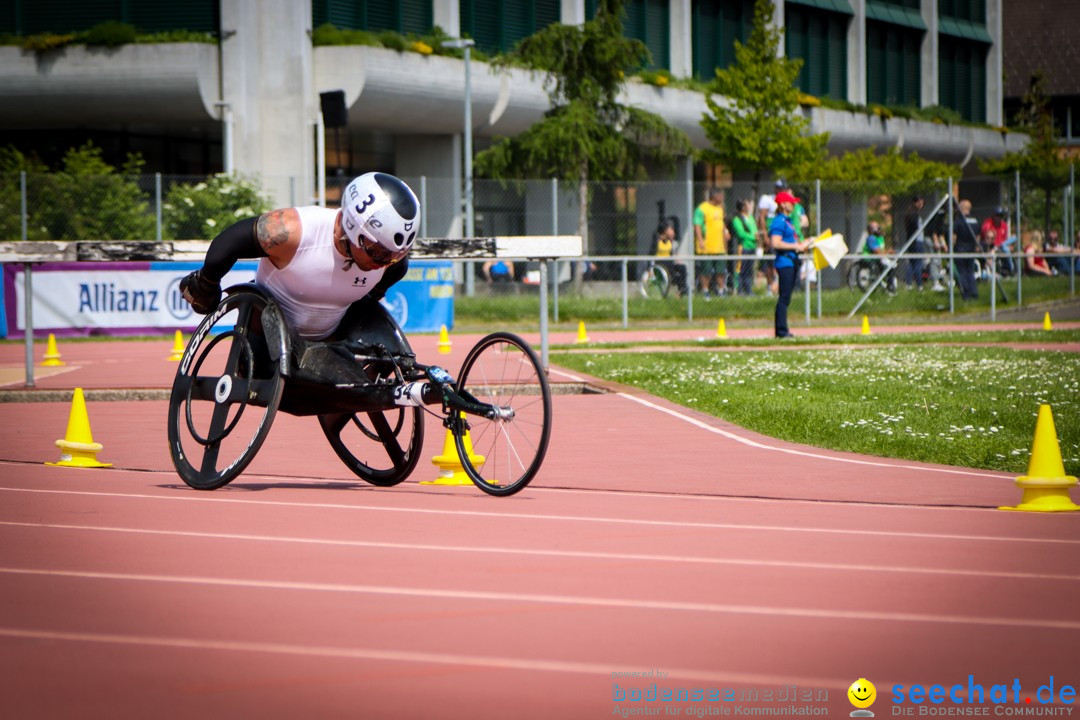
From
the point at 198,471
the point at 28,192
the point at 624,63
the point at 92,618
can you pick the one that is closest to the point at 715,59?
the point at 624,63

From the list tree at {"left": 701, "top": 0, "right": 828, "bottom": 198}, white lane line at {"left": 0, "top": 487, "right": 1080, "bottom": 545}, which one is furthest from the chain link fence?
white lane line at {"left": 0, "top": 487, "right": 1080, "bottom": 545}

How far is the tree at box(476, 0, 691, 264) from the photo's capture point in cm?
3669

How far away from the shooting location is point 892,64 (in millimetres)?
62688

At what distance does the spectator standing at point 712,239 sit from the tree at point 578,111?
6.14 m

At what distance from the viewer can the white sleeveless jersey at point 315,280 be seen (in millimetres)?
8000

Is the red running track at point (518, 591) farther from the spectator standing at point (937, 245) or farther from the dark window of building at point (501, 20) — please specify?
the dark window of building at point (501, 20)

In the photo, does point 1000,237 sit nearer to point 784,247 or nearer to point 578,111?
point 578,111

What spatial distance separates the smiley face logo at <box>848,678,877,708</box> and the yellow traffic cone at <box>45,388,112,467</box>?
6.52 m

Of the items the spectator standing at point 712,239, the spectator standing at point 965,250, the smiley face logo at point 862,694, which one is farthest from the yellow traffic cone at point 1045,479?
the spectator standing at point 965,250

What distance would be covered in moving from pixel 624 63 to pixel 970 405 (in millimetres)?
26004

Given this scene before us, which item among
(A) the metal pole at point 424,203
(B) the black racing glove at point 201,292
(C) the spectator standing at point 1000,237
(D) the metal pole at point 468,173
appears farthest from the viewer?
(C) the spectator standing at point 1000,237

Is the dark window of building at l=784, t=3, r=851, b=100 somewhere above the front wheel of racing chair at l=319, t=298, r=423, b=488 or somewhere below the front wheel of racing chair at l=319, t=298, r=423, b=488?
above

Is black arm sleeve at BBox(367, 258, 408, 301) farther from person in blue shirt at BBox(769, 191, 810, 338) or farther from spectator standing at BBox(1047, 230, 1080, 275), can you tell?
spectator standing at BBox(1047, 230, 1080, 275)

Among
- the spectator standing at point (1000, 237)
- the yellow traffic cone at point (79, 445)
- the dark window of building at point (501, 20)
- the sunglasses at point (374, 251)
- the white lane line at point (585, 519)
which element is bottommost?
the white lane line at point (585, 519)
